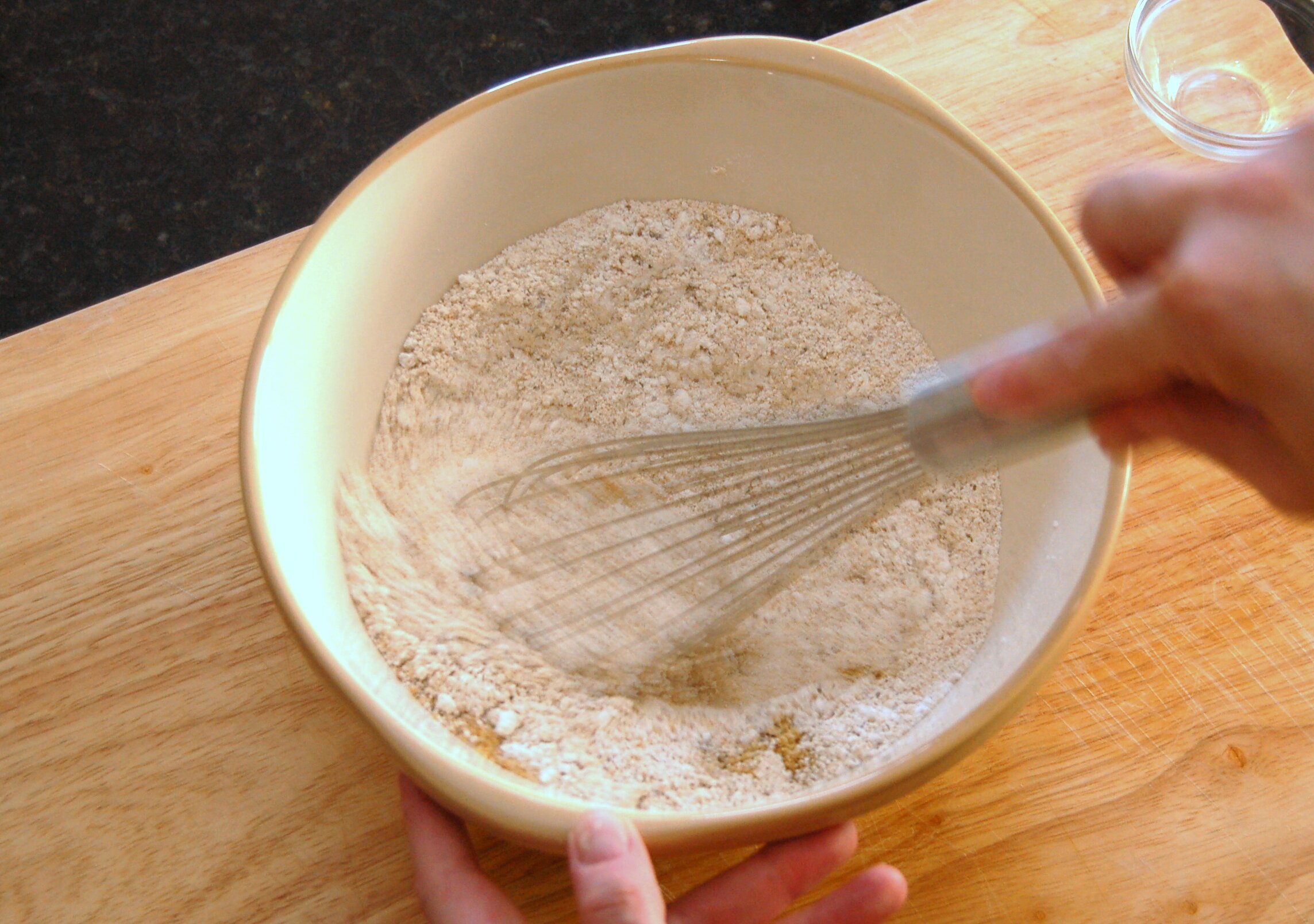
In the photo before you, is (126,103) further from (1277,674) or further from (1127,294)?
(1277,674)

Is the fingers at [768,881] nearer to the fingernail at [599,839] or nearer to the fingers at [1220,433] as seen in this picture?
the fingernail at [599,839]

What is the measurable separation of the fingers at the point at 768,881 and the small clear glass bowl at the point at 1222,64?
2.12 ft

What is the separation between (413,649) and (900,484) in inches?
13.2

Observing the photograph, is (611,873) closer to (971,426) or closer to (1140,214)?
(971,426)

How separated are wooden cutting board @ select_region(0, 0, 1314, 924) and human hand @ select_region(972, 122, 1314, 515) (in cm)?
16

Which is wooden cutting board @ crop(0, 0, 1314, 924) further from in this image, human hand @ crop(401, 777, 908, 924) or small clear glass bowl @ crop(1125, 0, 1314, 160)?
small clear glass bowl @ crop(1125, 0, 1314, 160)

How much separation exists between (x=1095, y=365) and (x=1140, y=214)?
3.9 inches

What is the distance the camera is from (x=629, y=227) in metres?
0.82

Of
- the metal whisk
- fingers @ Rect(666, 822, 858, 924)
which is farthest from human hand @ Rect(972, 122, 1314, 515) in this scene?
fingers @ Rect(666, 822, 858, 924)

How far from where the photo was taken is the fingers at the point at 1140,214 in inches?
20.1

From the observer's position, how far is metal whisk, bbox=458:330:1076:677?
691mm

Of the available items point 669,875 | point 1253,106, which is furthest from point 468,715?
point 1253,106

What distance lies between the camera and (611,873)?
49cm

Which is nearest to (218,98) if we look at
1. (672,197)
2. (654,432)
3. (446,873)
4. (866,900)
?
(672,197)
